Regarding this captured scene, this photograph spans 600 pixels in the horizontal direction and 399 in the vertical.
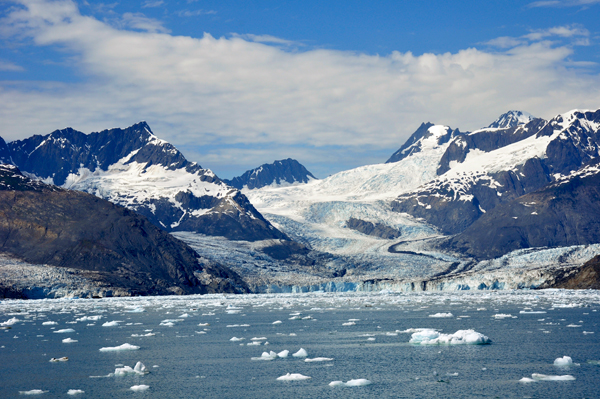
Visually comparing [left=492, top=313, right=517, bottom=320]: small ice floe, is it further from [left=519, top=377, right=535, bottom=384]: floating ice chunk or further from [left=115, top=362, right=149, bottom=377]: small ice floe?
[left=115, top=362, right=149, bottom=377]: small ice floe

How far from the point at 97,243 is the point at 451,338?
5340 inches

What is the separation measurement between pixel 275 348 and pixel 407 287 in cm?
12101

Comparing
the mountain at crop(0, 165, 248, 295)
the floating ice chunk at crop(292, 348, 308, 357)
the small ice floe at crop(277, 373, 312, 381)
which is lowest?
the small ice floe at crop(277, 373, 312, 381)

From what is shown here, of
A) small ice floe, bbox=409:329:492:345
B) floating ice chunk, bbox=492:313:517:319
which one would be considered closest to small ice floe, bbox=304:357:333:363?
small ice floe, bbox=409:329:492:345

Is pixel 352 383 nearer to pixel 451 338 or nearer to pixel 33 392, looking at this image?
pixel 451 338

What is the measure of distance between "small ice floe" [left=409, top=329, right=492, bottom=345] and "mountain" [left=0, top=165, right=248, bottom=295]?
104 meters

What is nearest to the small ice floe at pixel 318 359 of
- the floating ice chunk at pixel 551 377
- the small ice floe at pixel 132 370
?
the small ice floe at pixel 132 370

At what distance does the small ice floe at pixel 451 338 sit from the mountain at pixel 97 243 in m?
104

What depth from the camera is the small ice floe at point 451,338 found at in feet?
130

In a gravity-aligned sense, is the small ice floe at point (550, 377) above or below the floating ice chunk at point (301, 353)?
above

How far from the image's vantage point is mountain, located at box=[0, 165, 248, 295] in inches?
5935

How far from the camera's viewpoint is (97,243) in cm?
16125

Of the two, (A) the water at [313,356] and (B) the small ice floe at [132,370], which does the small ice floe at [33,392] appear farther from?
(B) the small ice floe at [132,370]

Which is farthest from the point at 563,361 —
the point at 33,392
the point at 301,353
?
the point at 33,392
